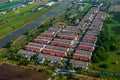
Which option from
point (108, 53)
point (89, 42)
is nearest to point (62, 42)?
point (89, 42)

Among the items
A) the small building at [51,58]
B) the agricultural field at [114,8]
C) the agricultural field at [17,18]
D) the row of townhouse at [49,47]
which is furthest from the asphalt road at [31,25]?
the agricultural field at [114,8]

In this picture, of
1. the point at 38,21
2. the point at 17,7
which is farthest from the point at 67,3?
the point at 38,21

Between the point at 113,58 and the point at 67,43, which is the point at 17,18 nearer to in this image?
the point at 67,43

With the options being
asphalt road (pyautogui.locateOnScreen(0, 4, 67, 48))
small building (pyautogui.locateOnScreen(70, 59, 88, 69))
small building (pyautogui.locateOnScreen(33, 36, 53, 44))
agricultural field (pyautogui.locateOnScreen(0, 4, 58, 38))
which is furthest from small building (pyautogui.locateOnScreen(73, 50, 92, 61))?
agricultural field (pyautogui.locateOnScreen(0, 4, 58, 38))

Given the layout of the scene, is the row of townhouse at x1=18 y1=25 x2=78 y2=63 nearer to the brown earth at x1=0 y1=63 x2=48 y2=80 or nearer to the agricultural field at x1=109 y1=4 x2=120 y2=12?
the brown earth at x1=0 y1=63 x2=48 y2=80

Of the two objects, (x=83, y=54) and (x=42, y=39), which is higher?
(x=42, y=39)
